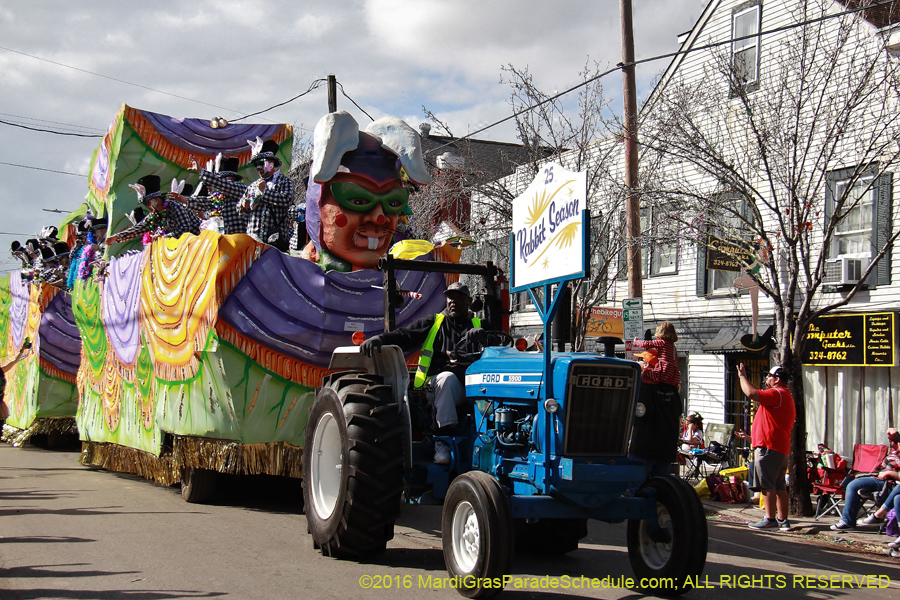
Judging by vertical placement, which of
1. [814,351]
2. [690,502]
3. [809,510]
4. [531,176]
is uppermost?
[531,176]

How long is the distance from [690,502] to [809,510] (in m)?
5.49

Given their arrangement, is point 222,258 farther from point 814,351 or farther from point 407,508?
point 814,351

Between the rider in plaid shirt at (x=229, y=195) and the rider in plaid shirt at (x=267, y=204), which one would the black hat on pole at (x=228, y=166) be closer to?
the rider in plaid shirt at (x=229, y=195)

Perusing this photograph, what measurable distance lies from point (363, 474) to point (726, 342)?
1061 centimetres

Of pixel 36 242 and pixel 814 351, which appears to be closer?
pixel 814 351

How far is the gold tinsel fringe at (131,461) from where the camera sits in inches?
377

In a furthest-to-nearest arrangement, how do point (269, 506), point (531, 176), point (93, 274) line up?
point (531, 176) < point (93, 274) < point (269, 506)

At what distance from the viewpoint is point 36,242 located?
15.7m

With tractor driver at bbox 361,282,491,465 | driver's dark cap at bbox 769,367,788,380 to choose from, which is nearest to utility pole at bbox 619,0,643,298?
driver's dark cap at bbox 769,367,788,380

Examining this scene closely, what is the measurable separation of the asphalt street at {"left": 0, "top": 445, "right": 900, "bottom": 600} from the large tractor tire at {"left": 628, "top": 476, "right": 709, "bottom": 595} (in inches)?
9.7

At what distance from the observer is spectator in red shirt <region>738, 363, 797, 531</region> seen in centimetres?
869

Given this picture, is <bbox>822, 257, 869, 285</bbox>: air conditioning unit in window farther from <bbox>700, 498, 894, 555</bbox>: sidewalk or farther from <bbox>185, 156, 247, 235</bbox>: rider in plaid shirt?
<bbox>185, 156, 247, 235</bbox>: rider in plaid shirt

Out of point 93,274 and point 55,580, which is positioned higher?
point 93,274

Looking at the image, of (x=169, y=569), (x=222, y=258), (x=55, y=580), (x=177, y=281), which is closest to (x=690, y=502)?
(x=169, y=569)
